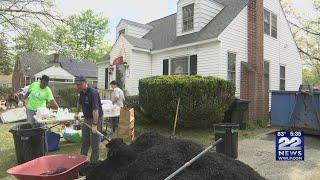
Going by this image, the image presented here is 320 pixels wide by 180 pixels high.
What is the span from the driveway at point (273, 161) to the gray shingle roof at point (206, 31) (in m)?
5.47

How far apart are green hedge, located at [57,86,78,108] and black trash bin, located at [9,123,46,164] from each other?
15.7 metres

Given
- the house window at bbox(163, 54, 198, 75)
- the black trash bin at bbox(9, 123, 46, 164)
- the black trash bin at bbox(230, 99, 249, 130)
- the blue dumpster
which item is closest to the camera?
the black trash bin at bbox(9, 123, 46, 164)

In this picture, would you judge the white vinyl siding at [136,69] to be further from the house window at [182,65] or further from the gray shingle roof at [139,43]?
the house window at [182,65]

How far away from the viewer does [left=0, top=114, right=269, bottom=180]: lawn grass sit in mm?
8363

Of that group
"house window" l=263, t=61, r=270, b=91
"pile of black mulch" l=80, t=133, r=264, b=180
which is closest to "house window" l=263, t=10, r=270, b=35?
"house window" l=263, t=61, r=270, b=91

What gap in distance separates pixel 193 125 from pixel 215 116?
87 cm

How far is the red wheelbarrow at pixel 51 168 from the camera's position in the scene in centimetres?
442

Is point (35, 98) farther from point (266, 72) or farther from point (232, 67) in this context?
point (266, 72)

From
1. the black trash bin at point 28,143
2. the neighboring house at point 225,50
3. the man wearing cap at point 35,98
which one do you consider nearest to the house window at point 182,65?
the neighboring house at point 225,50

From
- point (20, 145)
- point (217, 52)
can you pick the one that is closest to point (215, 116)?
point (217, 52)

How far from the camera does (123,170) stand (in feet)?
13.3

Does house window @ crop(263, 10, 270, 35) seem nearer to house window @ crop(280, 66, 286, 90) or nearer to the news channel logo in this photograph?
house window @ crop(280, 66, 286, 90)

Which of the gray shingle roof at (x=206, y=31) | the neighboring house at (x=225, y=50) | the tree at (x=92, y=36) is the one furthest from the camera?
the tree at (x=92, y=36)

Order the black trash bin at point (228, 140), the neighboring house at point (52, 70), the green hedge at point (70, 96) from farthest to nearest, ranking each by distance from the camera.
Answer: the neighboring house at point (52, 70), the green hedge at point (70, 96), the black trash bin at point (228, 140)
